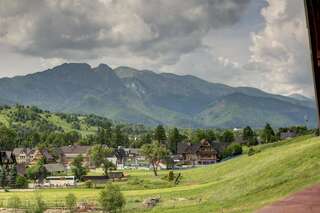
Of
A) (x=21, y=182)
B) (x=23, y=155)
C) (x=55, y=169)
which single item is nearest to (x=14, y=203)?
(x=21, y=182)

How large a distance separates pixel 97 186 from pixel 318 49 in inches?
2305

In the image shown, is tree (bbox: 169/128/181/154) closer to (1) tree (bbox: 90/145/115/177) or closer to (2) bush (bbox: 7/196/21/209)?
(1) tree (bbox: 90/145/115/177)

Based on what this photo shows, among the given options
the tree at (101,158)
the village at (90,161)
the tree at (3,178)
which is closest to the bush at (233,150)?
the village at (90,161)

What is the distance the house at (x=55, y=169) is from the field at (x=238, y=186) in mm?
14252

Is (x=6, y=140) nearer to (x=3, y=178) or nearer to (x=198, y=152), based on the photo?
(x=3, y=178)

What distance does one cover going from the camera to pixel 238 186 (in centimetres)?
3306

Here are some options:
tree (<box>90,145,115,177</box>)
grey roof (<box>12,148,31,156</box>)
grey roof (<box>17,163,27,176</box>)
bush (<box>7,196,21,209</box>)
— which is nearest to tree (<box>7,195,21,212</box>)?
bush (<box>7,196,21,209</box>)

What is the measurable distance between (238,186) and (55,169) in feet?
158

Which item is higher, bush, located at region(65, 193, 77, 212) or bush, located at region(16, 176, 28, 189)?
bush, located at region(16, 176, 28, 189)

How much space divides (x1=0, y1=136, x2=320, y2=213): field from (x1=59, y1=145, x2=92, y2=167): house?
23.8 metres

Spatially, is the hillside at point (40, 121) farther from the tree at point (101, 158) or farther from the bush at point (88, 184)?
the bush at point (88, 184)

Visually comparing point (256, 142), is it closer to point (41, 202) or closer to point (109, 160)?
point (109, 160)

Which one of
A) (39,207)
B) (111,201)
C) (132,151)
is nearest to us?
(111,201)

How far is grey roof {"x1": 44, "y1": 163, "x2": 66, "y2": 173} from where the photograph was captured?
2991 inches
